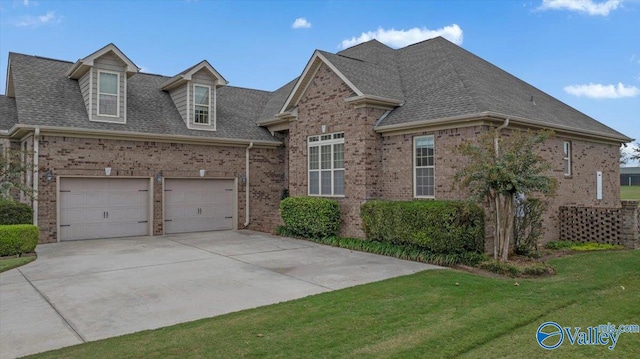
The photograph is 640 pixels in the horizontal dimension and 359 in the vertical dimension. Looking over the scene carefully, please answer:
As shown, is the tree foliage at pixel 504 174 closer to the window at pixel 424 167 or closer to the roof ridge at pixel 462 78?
the roof ridge at pixel 462 78

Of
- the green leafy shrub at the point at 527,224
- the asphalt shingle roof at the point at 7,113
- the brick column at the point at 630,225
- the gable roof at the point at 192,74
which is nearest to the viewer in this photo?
the green leafy shrub at the point at 527,224

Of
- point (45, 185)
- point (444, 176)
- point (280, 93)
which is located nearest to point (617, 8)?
point (444, 176)

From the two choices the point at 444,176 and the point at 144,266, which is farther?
the point at 444,176

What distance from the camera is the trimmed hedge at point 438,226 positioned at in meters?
10.6

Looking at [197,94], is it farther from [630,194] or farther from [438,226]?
[630,194]

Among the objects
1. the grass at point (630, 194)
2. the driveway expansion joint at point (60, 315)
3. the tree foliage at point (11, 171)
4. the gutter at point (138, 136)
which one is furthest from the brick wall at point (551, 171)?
the grass at point (630, 194)

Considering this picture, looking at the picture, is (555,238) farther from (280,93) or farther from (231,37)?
(231,37)

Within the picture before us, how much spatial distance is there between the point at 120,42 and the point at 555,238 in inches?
645

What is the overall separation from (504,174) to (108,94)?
13.4 m

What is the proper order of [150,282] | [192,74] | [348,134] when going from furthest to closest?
[192,74]
[348,134]
[150,282]

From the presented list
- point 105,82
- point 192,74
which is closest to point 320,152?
point 192,74

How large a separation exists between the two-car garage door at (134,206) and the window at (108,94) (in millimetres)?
2429

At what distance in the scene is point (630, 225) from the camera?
12.2 meters

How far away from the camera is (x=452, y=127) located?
39.7 ft
